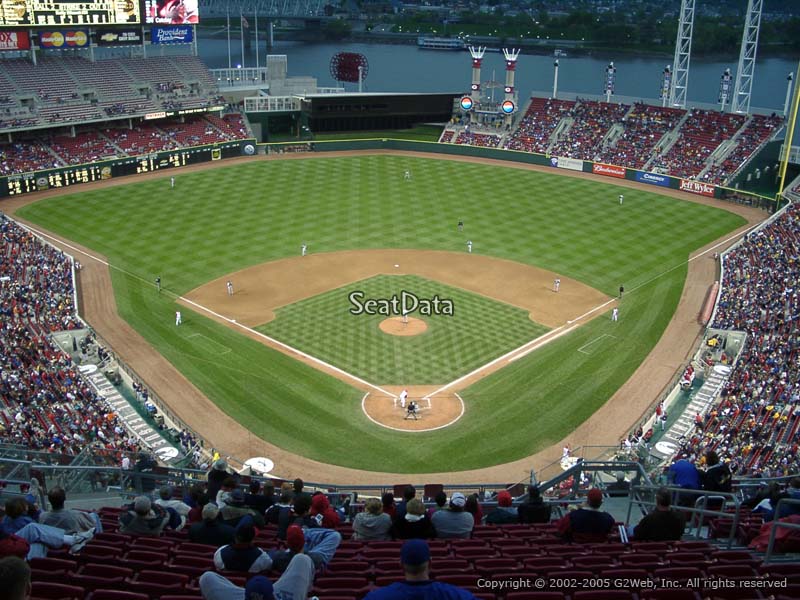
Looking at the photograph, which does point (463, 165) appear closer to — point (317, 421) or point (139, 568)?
point (317, 421)

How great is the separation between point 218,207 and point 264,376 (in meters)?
32.0

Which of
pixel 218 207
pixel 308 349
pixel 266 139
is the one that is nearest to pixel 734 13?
pixel 266 139

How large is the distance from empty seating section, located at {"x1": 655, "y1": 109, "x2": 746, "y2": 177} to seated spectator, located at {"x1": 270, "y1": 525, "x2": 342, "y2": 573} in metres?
71.6

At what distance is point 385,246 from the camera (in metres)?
57.6

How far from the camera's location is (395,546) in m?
11.8

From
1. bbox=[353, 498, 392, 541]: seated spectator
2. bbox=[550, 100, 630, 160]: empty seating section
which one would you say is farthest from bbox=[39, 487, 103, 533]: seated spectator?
bbox=[550, 100, 630, 160]: empty seating section

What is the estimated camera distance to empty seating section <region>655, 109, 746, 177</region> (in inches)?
2980

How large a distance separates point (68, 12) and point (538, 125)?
50.5m

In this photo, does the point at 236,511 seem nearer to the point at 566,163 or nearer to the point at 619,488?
the point at 619,488

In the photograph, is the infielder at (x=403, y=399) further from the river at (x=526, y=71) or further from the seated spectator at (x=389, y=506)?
the river at (x=526, y=71)

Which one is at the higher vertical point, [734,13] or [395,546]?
[734,13]

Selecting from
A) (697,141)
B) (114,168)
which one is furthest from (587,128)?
(114,168)

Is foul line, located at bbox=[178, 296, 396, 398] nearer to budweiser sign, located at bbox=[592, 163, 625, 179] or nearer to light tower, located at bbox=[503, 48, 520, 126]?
budweiser sign, located at bbox=[592, 163, 625, 179]

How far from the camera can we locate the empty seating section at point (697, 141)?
75.7 m
